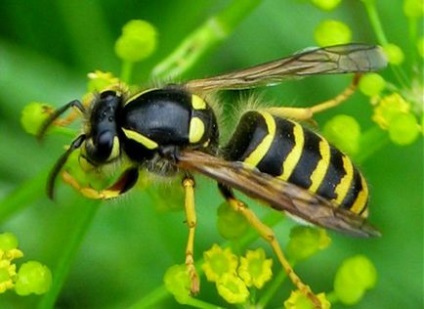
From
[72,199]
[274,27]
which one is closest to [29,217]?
[72,199]

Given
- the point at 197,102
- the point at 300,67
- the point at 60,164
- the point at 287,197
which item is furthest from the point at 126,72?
the point at 287,197

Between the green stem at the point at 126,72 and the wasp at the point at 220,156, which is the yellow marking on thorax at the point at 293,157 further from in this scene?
the green stem at the point at 126,72

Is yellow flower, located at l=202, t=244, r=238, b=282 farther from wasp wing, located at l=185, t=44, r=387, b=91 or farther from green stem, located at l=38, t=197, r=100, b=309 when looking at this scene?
wasp wing, located at l=185, t=44, r=387, b=91

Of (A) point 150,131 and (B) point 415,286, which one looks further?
(B) point 415,286

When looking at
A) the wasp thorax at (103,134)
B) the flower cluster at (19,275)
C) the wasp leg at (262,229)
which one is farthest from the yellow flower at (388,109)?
the flower cluster at (19,275)

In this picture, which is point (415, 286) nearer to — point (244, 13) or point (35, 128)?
point (244, 13)

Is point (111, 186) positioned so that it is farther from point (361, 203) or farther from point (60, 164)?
point (361, 203)
